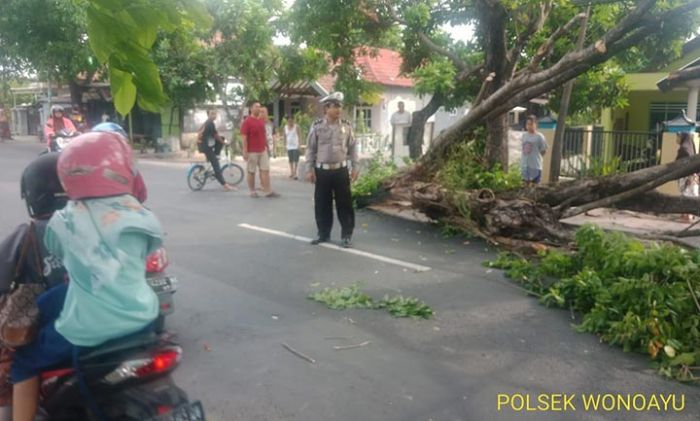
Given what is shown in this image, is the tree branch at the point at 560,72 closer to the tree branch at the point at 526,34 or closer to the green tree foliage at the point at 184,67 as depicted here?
the tree branch at the point at 526,34

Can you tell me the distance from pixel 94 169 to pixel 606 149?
1470 centimetres

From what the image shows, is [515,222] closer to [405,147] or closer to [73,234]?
[73,234]

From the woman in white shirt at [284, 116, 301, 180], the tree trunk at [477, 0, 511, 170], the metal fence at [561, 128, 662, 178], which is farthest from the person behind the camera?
the woman in white shirt at [284, 116, 301, 180]

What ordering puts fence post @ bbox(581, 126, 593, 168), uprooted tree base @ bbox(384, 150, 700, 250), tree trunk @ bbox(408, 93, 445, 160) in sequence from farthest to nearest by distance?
tree trunk @ bbox(408, 93, 445, 160), fence post @ bbox(581, 126, 593, 168), uprooted tree base @ bbox(384, 150, 700, 250)

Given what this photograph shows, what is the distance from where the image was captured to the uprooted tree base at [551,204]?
7832mm

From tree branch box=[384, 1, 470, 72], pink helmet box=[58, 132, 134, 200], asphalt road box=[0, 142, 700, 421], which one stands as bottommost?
asphalt road box=[0, 142, 700, 421]

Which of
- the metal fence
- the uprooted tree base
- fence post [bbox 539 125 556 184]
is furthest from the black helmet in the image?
fence post [bbox 539 125 556 184]

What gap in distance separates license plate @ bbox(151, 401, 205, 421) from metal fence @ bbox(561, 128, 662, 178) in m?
12.8

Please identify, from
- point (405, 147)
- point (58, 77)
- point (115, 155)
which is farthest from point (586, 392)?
point (58, 77)

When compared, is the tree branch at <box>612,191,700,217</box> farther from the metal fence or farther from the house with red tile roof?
the house with red tile roof

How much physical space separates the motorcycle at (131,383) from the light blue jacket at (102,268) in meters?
0.12

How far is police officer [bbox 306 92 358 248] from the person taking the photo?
27.2 feet

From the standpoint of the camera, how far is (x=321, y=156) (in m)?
8.36

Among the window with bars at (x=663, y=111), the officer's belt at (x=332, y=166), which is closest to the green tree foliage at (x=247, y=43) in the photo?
the window with bars at (x=663, y=111)
